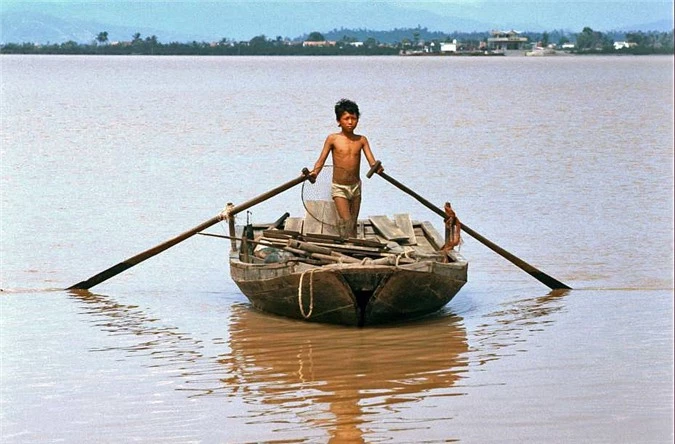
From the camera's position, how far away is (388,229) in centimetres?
1216

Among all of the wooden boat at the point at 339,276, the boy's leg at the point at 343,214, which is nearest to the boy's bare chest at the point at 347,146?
the boy's leg at the point at 343,214

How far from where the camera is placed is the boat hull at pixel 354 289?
1002 cm

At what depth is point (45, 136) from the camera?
31906 millimetres

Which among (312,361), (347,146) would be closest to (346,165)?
(347,146)

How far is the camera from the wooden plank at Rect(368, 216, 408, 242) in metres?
11.9

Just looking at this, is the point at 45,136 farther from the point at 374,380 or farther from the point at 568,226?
the point at 374,380

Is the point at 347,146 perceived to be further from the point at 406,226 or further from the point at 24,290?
the point at 24,290

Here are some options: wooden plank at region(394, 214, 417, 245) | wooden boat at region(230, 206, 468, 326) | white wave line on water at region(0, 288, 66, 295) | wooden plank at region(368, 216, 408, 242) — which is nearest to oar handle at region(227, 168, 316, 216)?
wooden boat at region(230, 206, 468, 326)

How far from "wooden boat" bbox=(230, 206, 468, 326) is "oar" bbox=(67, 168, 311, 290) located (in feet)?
0.78

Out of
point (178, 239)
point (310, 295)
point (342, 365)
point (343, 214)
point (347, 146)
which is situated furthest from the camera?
point (178, 239)

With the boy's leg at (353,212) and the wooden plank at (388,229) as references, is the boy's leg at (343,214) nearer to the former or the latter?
Answer: the boy's leg at (353,212)

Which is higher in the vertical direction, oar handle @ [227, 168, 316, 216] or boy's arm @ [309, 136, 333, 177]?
boy's arm @ [309, 136, 333, 177]

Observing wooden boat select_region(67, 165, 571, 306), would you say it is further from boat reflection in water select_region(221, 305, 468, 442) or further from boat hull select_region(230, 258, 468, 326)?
boat reflection in water select_region(221, 305, 468, 442)

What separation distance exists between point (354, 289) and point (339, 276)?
A: 21 cm
